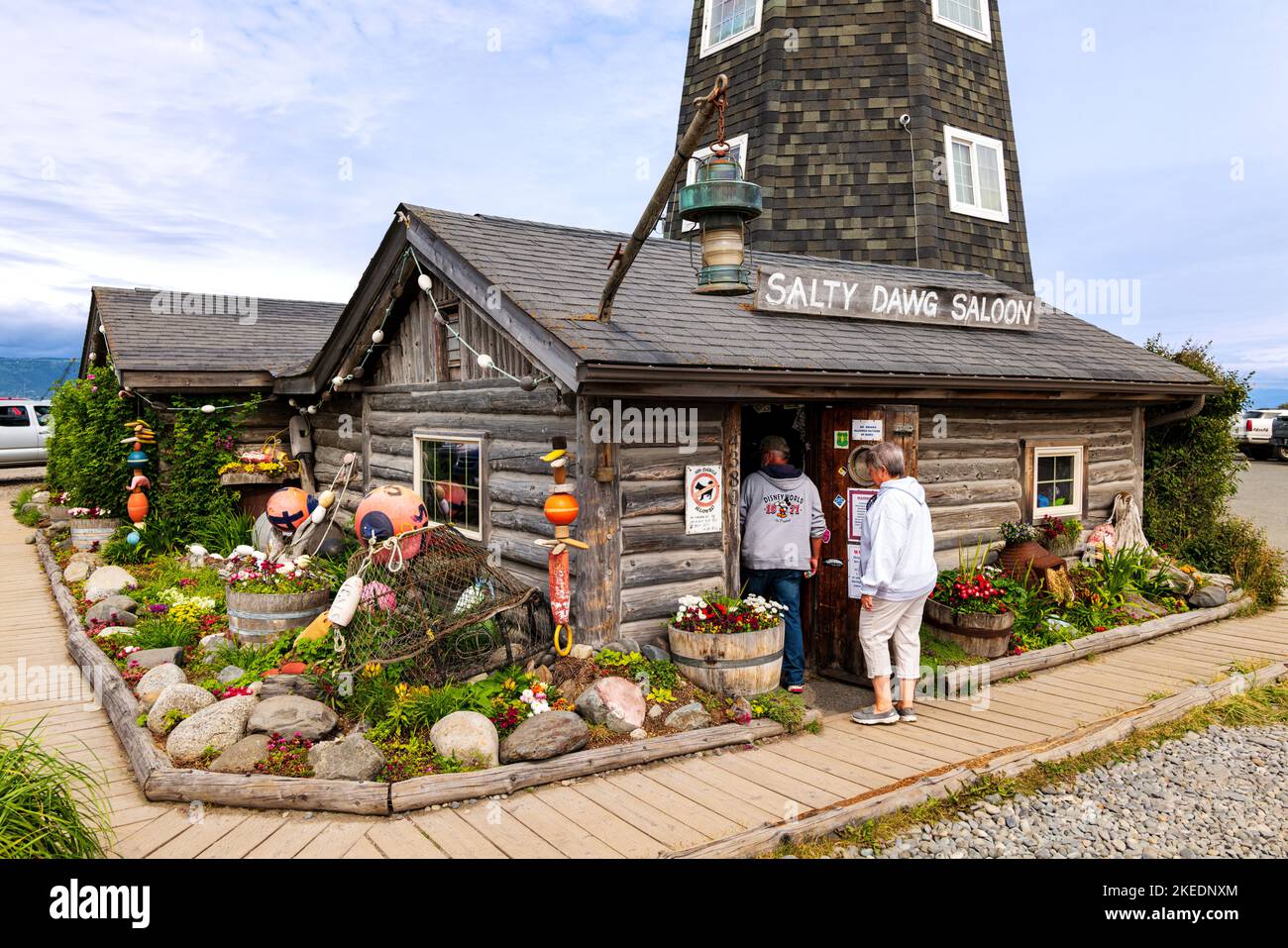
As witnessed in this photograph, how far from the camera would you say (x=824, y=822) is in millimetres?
4887

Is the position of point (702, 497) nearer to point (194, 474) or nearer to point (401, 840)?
point (401, 840)

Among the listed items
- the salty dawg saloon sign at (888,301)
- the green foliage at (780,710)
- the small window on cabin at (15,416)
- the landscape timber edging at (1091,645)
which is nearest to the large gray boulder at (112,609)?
the green foliage at (780,710)

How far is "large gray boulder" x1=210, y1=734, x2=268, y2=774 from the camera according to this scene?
5.45 meters

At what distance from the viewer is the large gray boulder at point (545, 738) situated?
18.4 feet

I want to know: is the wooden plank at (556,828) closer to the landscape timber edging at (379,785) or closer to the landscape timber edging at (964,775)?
the landscape timber edging at (379,785)

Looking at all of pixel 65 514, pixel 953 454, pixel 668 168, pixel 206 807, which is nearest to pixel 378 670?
pixel 206 807

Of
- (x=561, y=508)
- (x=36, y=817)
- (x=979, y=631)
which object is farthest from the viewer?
(x=979, y=631)

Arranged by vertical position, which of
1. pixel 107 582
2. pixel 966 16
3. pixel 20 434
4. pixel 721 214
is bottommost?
pixel 107 582

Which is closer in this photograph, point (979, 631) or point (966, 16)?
point (979, 631)

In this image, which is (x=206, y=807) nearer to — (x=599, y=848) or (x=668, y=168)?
(x=599, y=848)

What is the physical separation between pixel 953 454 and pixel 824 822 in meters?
5.64

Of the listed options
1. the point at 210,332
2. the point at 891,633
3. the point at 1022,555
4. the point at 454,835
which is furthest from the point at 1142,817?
the point at 210,332

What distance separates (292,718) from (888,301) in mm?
7416

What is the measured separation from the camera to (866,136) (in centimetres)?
1455
